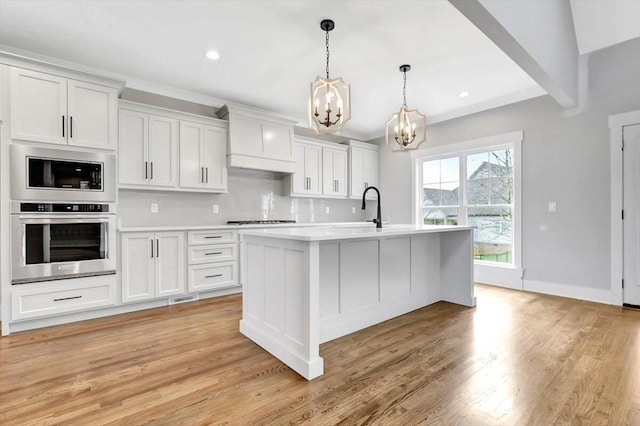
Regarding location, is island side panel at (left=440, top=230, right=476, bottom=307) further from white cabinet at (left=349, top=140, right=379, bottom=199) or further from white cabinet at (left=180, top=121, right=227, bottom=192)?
white cabinet at (left=180, top=121, right=227, bottom=192)

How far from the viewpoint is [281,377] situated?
1990mm

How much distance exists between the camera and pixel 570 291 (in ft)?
12.6

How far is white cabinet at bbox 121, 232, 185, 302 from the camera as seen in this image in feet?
11.0

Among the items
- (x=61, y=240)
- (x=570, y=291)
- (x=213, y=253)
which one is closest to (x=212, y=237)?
(x=213, y=253)

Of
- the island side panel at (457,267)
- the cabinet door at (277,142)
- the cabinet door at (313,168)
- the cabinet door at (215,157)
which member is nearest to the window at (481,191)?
the island side panel at (457,267)

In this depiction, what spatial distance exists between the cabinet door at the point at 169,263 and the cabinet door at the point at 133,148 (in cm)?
74

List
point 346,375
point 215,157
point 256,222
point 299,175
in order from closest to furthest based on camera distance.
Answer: point 346,375, point 215,157, point 256,222, point 299,175

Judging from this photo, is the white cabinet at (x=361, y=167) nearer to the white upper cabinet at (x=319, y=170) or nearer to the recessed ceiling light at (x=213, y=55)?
the white upper cabinet at (x=319, y=170)

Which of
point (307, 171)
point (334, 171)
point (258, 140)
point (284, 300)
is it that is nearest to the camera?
point (284, 300)

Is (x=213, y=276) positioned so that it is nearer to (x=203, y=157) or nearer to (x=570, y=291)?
(x=203, y=157)

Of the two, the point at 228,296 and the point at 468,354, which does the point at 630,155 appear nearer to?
the point at 468,354

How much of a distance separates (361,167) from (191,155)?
3.18 metres

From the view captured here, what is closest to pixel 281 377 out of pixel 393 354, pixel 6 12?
pixel 393 354

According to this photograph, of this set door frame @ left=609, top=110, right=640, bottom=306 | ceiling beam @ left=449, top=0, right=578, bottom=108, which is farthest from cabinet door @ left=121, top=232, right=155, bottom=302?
door frame @ left=609, top=110, right=640, bottom=306
